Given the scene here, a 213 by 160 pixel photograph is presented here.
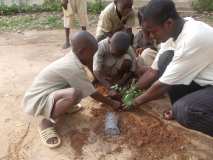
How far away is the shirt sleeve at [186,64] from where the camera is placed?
294cm

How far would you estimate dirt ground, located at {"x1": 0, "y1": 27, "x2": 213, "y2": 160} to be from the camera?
3.34 m

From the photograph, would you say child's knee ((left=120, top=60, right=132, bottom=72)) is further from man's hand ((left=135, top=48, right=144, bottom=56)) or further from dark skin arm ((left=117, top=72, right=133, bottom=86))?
man's hand ((left=135, top=48, right=144, bottom=56))

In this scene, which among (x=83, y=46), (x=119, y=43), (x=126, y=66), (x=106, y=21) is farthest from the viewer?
(x=106, y=21)

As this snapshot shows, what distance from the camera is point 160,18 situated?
291cm

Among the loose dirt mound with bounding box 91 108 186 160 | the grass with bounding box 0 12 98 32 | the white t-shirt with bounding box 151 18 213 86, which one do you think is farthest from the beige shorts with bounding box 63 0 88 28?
the white t-shirt with bounding box 151 18 213 86

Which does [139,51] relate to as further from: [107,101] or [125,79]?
[107,101]

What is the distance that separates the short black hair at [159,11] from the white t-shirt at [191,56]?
0.64 feet

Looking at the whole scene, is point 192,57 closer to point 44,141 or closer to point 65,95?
point 65,95

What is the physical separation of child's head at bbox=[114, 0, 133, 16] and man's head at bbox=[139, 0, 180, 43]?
5.77 ft

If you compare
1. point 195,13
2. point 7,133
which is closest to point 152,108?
point 7,133

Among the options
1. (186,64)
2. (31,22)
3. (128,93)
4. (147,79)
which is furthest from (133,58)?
(31,22)

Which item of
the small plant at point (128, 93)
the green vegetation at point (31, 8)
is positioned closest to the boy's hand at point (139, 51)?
the small plant at point (128, 93)

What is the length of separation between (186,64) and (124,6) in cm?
193

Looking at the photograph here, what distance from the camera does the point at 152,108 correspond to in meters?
3.97
